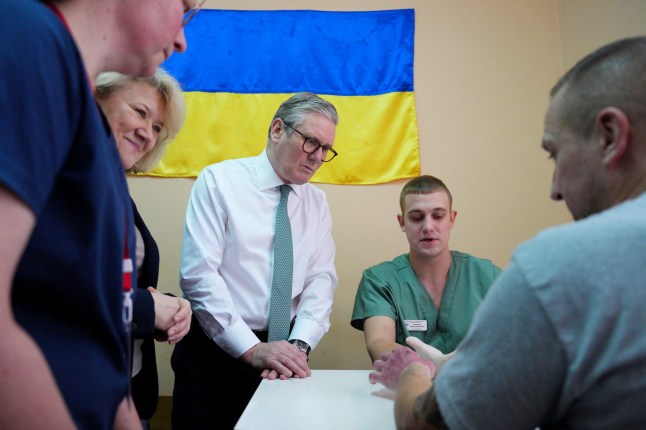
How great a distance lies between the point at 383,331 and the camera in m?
1.72

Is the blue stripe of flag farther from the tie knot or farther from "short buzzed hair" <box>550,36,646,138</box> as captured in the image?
"short buzzed hair" <box>550,36,646,138</box>

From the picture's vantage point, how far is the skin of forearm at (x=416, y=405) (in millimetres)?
641

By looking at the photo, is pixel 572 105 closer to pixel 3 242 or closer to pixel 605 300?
pixel 605 300

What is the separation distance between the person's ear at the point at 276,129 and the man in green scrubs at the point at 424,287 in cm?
55

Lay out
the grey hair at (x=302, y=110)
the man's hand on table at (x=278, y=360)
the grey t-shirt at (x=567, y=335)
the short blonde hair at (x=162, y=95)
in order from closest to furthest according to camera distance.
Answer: the grey t-shirt at (x=567, y=335)
the short blonde hair at (x=162, y=95)
the man's hand on table at (x=278, y=360)
the grey hair at (x=302, y=110)

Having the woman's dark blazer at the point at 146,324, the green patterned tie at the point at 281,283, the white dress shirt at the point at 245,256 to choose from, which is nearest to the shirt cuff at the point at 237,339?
the white dress shirt at the point at 245,256

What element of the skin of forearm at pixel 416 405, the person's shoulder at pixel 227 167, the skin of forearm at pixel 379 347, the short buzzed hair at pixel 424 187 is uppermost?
the person's shoulder at pixel 227 167

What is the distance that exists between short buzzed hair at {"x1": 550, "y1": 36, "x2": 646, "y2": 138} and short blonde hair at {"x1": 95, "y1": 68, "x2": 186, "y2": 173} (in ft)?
3.28

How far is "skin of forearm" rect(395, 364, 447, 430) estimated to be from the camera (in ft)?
2.10

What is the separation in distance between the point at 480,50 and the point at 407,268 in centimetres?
124

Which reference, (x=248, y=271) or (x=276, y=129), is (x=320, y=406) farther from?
(x=276, y=129)

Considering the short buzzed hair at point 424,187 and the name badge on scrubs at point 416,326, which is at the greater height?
the short buzzed hair at point 424,187

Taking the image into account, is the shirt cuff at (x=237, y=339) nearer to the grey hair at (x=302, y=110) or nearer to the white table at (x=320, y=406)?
the white table at (x=320, y=406)

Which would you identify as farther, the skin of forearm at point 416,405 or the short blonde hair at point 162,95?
the short blonde hair at point 162,95
